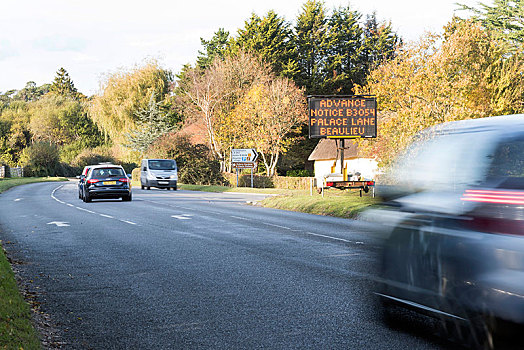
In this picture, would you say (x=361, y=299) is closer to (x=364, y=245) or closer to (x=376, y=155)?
(x=364, y=245)

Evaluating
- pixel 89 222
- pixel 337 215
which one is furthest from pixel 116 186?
pixel 337 215

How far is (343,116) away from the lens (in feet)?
97.3

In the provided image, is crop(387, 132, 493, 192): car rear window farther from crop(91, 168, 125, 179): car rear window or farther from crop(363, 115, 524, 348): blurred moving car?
crop(91, 168, 125, 179): car rear window

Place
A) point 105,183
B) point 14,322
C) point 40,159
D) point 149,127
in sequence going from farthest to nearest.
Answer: point 40,159 → point 149,127 → point 105,183 → point 14,322

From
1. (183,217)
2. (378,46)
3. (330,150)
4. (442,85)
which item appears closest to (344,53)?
(378,46)

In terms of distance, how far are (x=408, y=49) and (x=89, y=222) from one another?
24234 mm

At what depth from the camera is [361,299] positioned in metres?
7.02

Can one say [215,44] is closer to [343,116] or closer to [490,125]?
[343,116]

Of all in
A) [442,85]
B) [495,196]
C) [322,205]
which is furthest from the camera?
[442,85]

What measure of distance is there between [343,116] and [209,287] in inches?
895

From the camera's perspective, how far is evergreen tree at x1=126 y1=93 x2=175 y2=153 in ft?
212

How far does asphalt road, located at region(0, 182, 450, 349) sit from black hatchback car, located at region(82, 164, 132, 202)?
11.4 meters

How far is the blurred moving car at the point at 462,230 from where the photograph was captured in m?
4.53

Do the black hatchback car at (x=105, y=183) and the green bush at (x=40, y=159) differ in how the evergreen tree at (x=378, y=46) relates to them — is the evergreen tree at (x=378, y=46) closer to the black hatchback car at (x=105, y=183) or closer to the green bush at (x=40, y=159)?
the green bush at (x=40, y=159)
